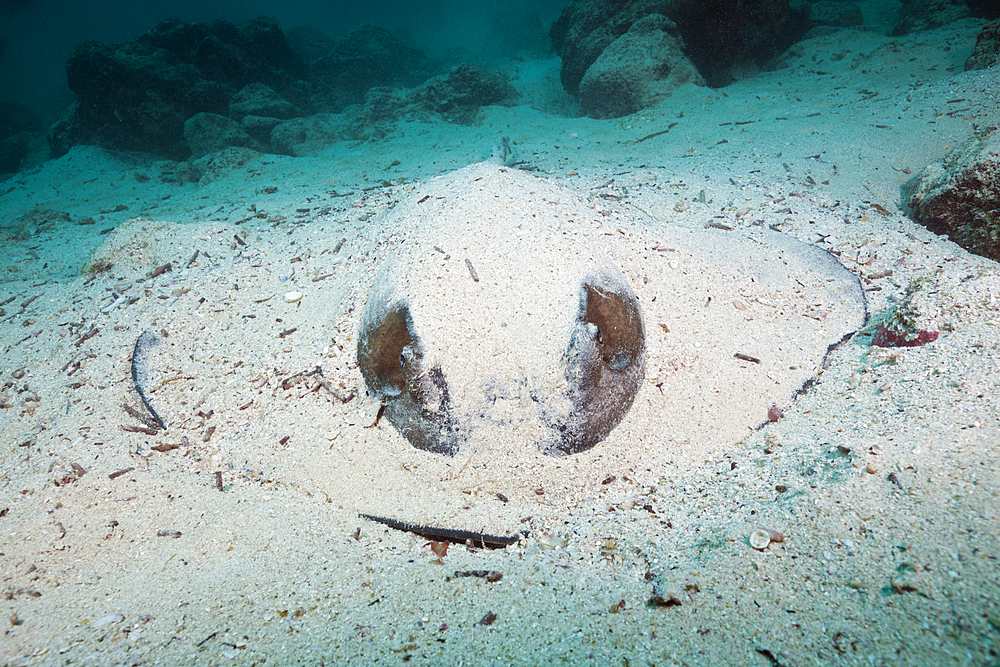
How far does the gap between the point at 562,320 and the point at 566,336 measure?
0.33ft

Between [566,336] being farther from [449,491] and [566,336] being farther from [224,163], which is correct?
[224,163]

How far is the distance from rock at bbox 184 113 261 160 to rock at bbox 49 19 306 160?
854mm

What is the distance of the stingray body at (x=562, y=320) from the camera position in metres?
2.18

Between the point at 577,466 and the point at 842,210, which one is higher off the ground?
the point at 842,210

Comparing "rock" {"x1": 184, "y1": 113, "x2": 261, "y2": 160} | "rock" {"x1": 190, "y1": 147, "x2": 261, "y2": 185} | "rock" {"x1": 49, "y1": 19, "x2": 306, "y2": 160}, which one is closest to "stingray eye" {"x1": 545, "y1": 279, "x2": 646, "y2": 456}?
"rock" {"x1": 190, "y1": 147, "x2": 261, "y2": 185}

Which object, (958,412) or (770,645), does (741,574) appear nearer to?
(770,645)

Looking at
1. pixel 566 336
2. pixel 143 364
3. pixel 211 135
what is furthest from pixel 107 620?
pixel 211 135

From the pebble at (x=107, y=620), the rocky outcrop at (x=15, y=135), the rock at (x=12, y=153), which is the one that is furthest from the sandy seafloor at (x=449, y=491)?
the rocky outcrop at (x=15, y=135)

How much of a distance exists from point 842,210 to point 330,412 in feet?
16.0

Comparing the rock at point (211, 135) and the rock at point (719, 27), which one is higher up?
the rock at point (719, 27)

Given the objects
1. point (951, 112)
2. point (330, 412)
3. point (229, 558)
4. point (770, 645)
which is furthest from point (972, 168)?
point (229, 558)

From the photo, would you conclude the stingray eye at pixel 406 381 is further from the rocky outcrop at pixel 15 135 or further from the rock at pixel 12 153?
the rocky outcrop at pixel 15 135

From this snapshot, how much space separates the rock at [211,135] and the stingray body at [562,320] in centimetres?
1035

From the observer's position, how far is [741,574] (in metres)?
1.49
